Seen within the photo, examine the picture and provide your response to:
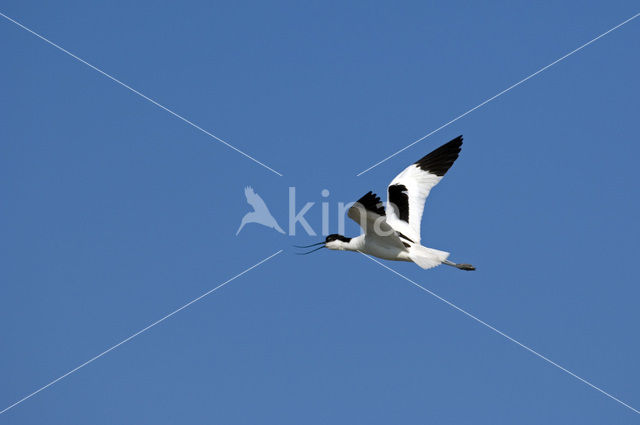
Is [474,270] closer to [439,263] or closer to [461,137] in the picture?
[439,263]

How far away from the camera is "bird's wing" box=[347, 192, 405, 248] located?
14398 mm

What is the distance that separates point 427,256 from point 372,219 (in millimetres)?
1636

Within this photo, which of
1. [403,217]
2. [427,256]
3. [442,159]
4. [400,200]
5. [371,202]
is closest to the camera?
[371,202]

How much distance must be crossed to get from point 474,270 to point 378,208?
3983 mm

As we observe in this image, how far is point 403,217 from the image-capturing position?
18.2 meters

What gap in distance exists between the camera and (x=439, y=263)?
53.3ft

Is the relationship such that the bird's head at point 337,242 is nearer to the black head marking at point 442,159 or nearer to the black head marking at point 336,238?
the black head marking at point 336,238

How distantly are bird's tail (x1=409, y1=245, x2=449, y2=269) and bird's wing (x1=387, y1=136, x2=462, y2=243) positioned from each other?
1.16 metres

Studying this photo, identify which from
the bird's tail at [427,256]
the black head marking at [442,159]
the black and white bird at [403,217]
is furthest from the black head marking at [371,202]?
the black head marking at [442,159]

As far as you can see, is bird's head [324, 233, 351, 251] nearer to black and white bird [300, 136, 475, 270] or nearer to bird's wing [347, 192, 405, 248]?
black and white bird [300, 136, 475, 270]

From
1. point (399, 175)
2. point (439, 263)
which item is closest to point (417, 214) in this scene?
point (399, 175)

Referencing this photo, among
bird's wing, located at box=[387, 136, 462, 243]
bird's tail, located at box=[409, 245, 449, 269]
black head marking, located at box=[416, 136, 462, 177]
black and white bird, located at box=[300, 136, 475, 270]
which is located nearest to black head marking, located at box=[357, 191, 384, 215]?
black and white bird, located at box=[300, 136, 475, 270]

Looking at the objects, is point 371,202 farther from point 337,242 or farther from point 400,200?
point 400,200

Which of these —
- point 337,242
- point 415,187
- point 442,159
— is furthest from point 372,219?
point 442,159
